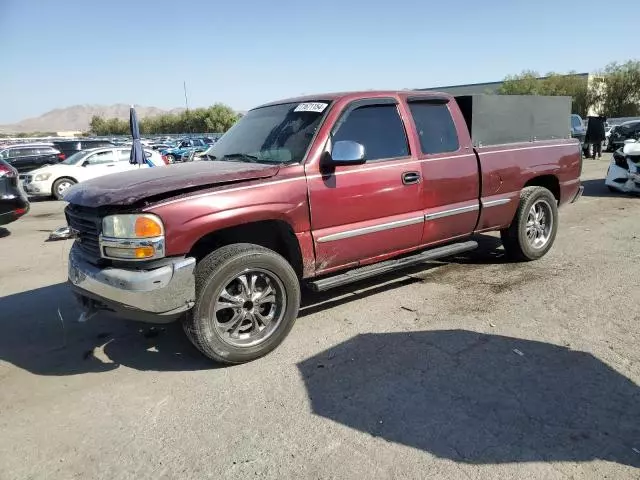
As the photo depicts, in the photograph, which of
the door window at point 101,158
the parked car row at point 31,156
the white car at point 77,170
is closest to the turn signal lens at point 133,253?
the white car at point 77,170

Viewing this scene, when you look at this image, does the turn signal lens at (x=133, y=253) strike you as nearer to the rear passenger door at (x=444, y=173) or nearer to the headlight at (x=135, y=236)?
the headlight at (x=135, y=236)

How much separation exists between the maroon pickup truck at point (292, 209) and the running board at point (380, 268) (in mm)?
13

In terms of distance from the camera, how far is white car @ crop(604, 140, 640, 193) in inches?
401

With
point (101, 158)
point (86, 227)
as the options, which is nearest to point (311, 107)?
point (86, 227)

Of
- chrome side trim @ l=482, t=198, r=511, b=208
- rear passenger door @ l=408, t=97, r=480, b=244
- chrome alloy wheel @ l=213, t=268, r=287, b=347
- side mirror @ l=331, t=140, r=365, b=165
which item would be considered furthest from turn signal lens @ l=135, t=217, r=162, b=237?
chrome side trim @ l=482, t=198, r=511, b=208

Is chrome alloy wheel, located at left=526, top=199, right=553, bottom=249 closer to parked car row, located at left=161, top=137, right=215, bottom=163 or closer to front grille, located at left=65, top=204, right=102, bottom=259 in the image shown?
front grille, located at left=65, top=204, right=102, bottom=259

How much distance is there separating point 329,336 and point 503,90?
6644 cm

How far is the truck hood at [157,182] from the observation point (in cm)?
328

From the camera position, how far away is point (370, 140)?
4.35m

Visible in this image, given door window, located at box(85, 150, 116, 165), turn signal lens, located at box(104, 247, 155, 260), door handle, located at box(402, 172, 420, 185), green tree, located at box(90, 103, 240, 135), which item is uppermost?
green tree, located at box(90, 103, 240, 135)

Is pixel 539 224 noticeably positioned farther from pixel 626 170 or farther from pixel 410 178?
pixel 626 170

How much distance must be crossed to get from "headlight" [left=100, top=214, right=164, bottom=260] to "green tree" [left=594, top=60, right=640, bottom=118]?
214 feet

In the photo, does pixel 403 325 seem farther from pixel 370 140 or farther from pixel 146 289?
pixel 146 289

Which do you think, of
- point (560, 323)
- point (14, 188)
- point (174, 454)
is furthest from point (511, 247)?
point (14, 188)
